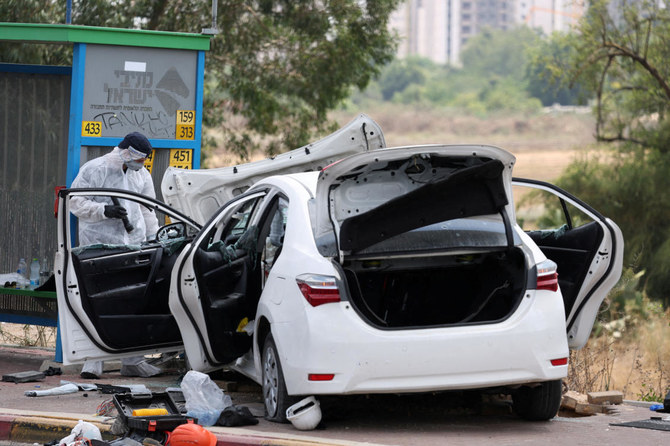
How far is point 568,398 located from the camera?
27.7 feet

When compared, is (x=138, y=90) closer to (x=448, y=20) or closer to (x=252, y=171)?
(x=252, y=171)

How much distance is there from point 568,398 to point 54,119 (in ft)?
21.0

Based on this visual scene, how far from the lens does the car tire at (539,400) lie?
738 cm

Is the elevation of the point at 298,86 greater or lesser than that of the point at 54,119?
greater

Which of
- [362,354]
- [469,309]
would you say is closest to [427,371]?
[362,354]

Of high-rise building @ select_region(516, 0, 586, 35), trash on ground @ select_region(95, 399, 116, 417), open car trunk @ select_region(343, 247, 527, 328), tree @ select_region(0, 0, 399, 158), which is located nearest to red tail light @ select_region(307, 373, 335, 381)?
open car trunk @ select_region(343, 247, 527, 328)

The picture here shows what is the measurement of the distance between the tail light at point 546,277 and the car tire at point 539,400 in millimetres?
635

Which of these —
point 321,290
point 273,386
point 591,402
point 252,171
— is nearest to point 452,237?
point 321,290

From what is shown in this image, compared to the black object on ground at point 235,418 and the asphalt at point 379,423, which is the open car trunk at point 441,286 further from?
the black object on ground at point 235,418

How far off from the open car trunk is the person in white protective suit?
3015mm

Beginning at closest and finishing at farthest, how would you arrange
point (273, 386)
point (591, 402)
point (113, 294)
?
point (273, 386) → point (591, 402) → point (113, 294)

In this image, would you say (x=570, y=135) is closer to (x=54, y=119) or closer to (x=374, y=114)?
(x=374, y=114)

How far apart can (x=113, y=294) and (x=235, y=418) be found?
A: 199 centimetres

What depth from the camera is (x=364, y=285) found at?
7.68 metres
